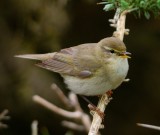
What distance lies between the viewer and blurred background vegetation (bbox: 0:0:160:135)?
19.1 feet

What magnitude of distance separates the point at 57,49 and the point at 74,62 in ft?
4.17

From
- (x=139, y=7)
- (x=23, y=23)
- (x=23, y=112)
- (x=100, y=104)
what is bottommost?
(x=23, y=112)

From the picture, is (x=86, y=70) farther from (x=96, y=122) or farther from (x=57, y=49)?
(x=57, y=49)

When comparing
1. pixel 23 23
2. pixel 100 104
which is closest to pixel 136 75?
pixel 23 23

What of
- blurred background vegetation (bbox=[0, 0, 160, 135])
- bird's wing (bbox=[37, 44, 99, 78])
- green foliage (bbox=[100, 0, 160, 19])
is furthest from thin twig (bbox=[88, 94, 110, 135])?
blurred background vegetation (bbox=[0, 0, 160, 135])

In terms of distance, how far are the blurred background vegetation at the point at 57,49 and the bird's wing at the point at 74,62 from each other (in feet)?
3.27

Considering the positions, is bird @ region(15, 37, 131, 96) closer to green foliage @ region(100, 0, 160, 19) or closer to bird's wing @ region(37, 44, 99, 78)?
bird's wing @ region(37, 44, 99, 78)

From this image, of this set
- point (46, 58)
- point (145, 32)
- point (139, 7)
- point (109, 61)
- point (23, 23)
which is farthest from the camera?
point (145, 32)

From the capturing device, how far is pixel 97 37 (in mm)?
6461

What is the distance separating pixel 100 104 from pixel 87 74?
549mm

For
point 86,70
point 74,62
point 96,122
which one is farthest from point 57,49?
point 96,122

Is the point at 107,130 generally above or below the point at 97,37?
below

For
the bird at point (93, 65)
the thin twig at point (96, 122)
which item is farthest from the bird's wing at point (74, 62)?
the thin twig at point (96, 122)

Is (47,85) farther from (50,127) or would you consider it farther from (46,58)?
(46,58)
